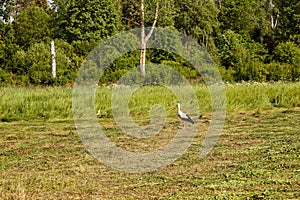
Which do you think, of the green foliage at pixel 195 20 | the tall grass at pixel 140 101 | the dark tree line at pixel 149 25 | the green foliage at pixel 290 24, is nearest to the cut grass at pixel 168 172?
the tall grass at pixel 140 101

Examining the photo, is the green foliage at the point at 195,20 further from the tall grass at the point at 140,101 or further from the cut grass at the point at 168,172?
the cut grass at the point at 168,172

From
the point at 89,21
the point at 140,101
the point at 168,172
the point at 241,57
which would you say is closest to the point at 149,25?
the point at 89,21

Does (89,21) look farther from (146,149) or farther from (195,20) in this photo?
(146,149)

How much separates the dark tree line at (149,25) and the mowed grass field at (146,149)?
1067 centimetres

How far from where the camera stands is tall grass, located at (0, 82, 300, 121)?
14453 millimetres

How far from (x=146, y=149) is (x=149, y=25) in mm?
20930

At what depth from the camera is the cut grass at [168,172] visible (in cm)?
531

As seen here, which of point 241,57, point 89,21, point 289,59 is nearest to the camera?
point 289,59

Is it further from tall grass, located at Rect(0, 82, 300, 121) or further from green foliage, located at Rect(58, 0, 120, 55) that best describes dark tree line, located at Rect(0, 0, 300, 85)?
tall grass, located at Rect(0, 82, 300, 121)

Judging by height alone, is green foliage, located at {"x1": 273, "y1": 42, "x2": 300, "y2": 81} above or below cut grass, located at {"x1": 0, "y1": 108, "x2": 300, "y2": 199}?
above

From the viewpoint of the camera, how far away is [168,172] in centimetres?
649

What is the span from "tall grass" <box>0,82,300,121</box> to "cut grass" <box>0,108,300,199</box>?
403 cm

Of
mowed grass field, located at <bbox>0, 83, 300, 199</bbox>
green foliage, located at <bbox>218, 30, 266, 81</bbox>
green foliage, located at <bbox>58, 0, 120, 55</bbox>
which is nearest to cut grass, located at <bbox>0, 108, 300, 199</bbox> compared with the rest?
mowed grass field, located at <bbox>0, 83, 300, 199</bbox>

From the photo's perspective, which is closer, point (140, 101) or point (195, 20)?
point (140, 101)
